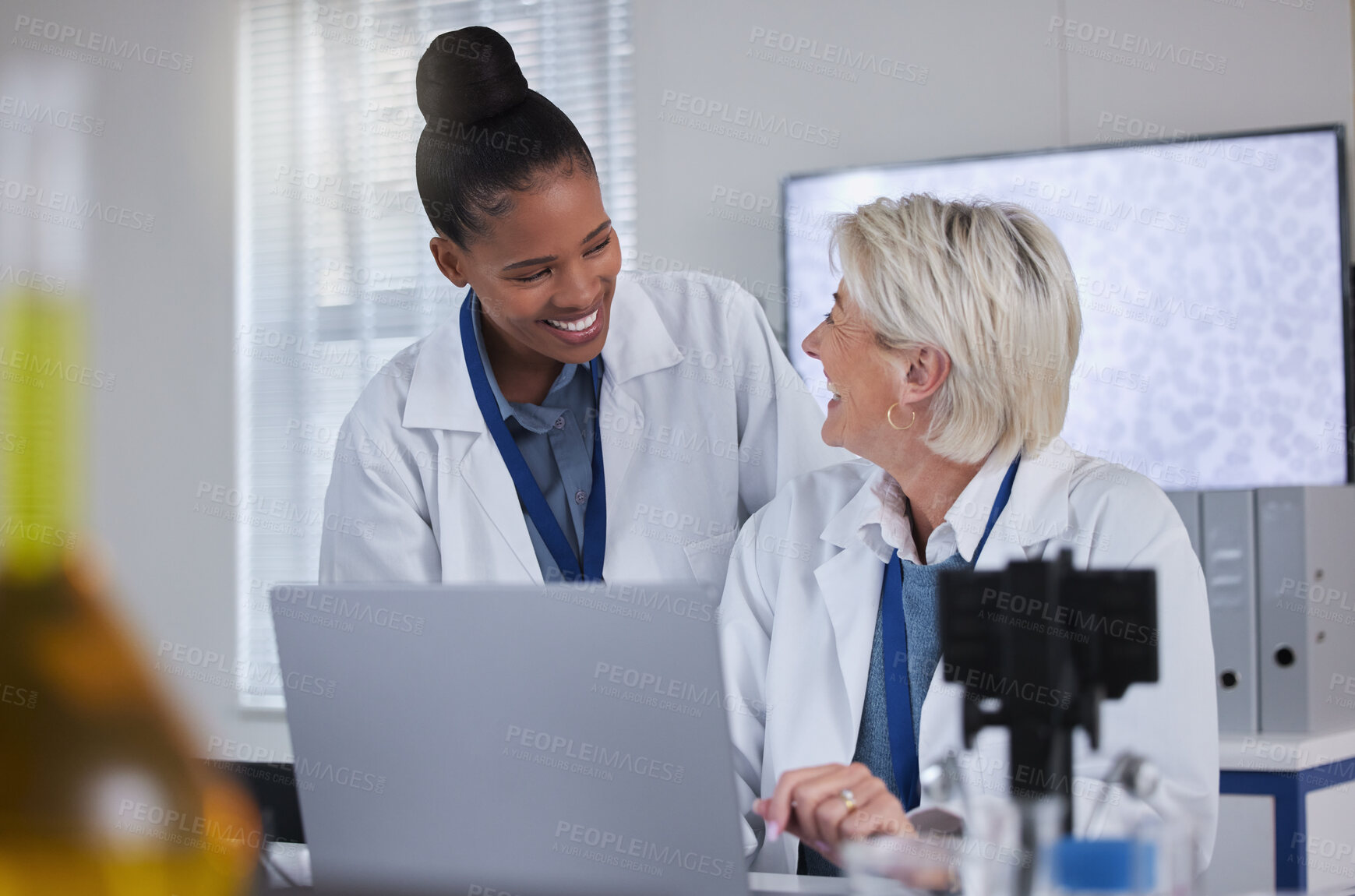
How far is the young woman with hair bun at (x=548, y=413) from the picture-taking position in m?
1.70

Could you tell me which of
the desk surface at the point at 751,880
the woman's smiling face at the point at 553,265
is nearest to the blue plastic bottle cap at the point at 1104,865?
the desk surface at the point at 751,880

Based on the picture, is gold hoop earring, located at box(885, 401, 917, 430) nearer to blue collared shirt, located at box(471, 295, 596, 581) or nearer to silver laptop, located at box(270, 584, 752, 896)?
blue collared shirt, located at box(471, 295, 596, 581)

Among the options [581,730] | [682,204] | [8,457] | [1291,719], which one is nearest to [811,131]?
[682,204]

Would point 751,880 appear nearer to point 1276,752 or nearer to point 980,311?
point 980,311

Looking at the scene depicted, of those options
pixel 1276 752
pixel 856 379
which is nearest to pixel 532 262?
pixel 856 379

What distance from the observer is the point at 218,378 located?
3.65m

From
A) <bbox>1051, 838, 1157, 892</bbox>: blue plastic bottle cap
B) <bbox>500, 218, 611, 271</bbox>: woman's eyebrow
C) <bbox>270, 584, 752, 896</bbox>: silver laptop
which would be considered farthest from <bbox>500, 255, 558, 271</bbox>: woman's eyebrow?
<bbox>1051, 838, 1157, 892</bbox>: blue plastic bottle cap

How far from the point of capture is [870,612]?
5.33 ft

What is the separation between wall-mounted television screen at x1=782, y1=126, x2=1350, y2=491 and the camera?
2.61 meters

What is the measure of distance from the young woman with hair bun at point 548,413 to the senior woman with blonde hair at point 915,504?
214 mm

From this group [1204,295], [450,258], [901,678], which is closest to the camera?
[901,678]

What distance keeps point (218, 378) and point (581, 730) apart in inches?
125

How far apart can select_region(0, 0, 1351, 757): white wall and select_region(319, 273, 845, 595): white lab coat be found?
69cm

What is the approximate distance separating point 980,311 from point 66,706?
58.2 inches
